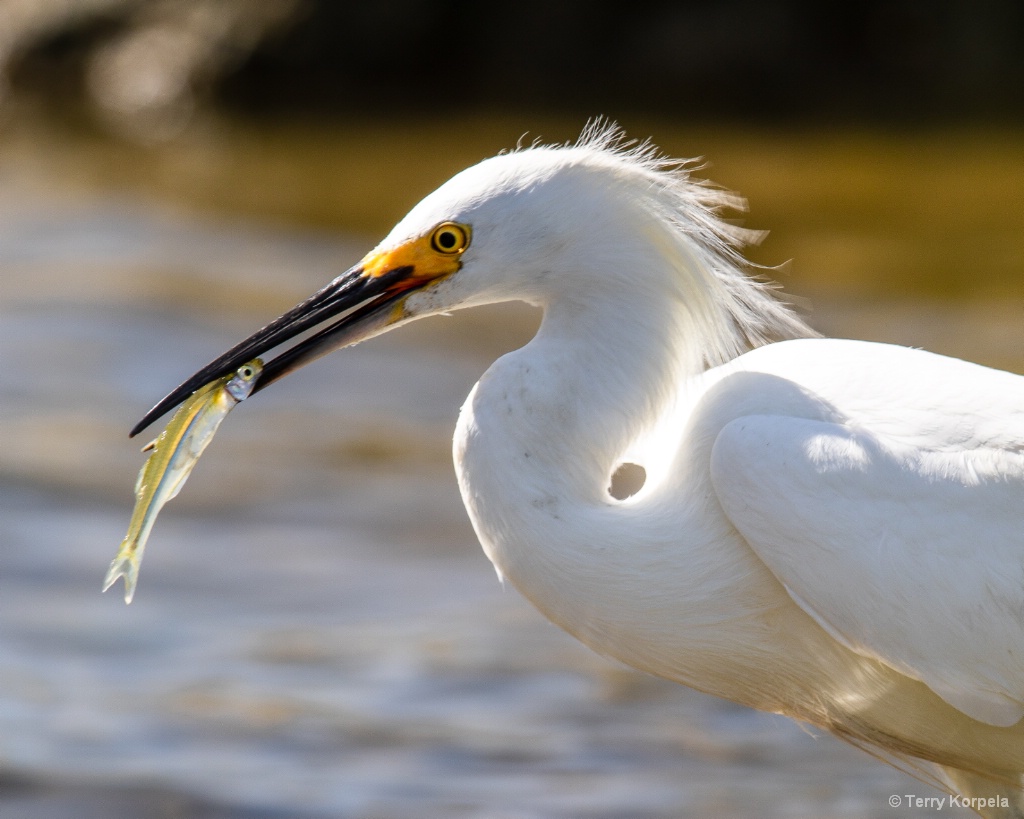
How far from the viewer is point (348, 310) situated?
3590 mm

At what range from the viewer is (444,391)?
9.25 m

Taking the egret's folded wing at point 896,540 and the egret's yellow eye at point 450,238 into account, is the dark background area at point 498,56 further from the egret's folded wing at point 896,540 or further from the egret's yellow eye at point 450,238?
the egret's folded wing at point 896,540

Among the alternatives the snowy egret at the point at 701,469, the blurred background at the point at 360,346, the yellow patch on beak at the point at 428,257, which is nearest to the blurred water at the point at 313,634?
the blurred background at the point at 360,346

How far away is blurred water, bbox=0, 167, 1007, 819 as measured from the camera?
505 centimetres

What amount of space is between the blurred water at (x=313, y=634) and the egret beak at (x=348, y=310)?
197 centimetres

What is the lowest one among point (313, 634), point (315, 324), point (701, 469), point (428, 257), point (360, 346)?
point (701, 469)

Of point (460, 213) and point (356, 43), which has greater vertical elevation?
point (356, 43)

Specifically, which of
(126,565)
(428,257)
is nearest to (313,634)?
(126,565)

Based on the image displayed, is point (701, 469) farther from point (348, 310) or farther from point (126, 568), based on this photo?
point (126, 568)

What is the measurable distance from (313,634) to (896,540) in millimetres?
3561

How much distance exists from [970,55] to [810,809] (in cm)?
1520

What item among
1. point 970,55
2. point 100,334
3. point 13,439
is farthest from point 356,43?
point 13,439

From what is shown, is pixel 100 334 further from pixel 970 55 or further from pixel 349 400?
pixel 970 55

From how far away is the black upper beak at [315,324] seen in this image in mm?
3504
